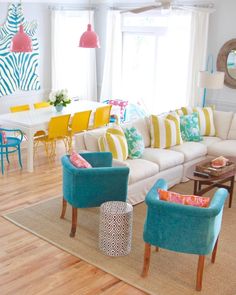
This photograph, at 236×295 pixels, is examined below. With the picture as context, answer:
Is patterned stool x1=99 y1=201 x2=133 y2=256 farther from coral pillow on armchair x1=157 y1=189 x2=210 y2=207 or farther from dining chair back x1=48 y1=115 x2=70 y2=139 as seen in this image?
dining chair back x1=48 y1=115 x2=70 y2=139

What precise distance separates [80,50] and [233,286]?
6.59 meters

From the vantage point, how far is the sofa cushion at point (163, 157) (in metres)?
5.98

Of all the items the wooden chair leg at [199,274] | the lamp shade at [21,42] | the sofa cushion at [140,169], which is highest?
the lamp shade at [21,42]

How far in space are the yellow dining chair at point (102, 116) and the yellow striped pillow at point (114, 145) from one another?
6.72 feet

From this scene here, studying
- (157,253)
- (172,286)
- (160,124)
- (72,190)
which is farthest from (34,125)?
(172,286)

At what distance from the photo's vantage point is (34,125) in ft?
21.9

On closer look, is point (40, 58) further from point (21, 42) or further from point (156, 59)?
point (21, 42)

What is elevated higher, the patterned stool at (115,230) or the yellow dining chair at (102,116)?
the yellow dining chair at (102,116)

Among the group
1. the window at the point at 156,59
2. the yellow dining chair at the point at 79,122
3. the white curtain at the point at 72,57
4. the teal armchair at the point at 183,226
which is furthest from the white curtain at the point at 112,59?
the teal armchair at the point at 183,226

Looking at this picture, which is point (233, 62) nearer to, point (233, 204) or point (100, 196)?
point (233, 204)

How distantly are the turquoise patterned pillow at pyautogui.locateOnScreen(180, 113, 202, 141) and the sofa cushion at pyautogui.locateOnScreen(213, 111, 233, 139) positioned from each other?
58cm

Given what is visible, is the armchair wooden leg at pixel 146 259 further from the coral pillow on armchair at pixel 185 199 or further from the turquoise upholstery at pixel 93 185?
the turquoise upholstery at pixel 93 185

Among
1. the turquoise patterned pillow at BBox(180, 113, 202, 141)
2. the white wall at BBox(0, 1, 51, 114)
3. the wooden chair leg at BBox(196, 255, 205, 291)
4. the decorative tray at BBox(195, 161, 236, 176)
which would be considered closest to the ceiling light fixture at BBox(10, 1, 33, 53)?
the white wall at BBox(0, 1, 51, 114)

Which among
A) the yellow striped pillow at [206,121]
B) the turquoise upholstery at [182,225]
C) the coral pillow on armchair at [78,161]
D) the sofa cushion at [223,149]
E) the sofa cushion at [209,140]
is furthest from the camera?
the yellow striped pillow at [206,121]
